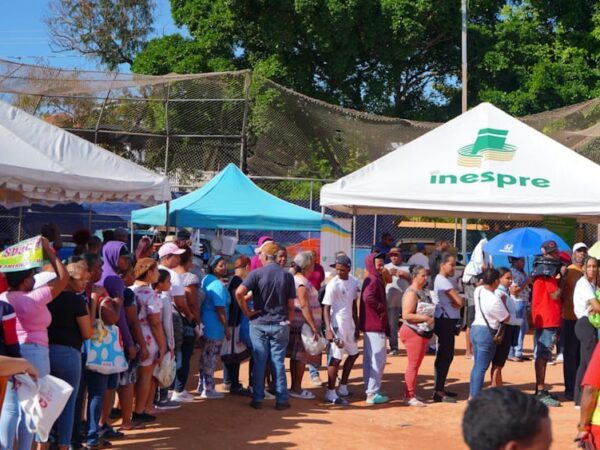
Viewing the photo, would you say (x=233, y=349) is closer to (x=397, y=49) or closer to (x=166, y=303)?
(x=166, y=303)

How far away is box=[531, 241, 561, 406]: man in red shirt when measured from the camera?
10.6m

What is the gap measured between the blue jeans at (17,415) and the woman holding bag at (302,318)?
169 inches

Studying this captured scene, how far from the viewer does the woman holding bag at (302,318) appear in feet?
33.6

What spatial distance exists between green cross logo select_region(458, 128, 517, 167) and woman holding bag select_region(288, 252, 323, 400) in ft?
10.0

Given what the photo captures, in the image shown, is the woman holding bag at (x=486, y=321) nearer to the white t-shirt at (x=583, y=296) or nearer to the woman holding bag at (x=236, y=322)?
the white t-shirt at (x=583, y=296)

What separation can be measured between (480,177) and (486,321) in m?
2.64

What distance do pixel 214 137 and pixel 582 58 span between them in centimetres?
1279

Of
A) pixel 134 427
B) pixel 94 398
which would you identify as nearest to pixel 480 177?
pixel 134 427

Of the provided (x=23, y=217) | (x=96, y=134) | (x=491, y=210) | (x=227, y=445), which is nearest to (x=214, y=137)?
(x=96, y=134)

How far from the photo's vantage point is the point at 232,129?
1931 cm

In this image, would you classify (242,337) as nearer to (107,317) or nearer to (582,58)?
(107,317)

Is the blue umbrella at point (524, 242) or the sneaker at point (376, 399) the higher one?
the blue umbrella at point (524, 242)

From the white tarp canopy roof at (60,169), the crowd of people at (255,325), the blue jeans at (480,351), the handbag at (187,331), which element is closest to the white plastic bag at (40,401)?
the crowd of people at (255,325)

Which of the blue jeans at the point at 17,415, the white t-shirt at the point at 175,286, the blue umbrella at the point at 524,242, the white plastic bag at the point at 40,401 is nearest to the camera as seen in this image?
the white plastic bag at the point at 40,401
